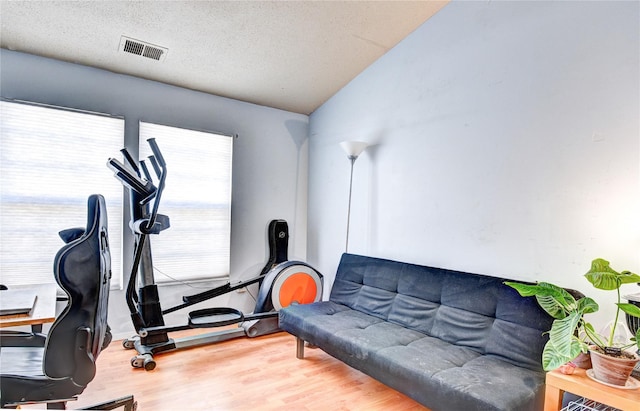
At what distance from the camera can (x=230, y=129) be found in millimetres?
3766

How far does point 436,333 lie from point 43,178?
3235mm

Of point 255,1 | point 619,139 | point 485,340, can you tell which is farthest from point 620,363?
point 255,1

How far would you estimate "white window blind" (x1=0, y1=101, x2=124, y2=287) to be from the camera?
2.70 metres

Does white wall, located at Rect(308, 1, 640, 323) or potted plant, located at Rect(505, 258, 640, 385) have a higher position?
white wall, located at Rect(308, 1, 640, 323)

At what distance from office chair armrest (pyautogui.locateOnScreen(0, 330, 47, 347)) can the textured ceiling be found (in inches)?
82.0

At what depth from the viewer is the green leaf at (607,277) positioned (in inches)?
56.1

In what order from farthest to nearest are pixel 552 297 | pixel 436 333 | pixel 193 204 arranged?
pixel 193 204 → pixel 436 333 → pixel 552 297

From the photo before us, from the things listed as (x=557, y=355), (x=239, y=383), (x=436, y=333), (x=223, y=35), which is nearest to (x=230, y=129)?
(x=223, y=35)

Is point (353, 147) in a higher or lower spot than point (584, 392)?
higher

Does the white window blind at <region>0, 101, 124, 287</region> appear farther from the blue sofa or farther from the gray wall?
the blue sofa

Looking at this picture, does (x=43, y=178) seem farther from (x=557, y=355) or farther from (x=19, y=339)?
(x=557, y=355)

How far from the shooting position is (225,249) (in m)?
3.74

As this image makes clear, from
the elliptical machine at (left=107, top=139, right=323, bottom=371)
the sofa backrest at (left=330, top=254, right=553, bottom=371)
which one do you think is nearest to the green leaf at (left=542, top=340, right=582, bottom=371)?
the sofa backrest at (left=330, top=254, right=553, bottom=371)

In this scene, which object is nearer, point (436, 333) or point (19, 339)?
point (19, 339)
